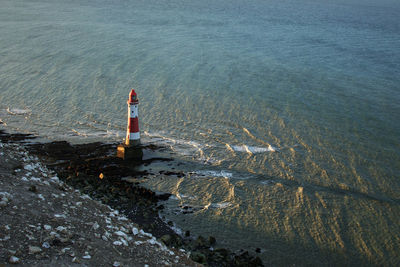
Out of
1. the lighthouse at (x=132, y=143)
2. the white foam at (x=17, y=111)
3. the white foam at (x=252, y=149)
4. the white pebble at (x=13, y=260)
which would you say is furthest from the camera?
the white foam at (x=17, y=111)

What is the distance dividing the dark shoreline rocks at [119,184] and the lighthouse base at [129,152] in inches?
6.2

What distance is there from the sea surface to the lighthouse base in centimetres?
131

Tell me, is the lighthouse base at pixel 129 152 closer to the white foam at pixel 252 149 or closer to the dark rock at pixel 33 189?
the white foam at pixel 252 149

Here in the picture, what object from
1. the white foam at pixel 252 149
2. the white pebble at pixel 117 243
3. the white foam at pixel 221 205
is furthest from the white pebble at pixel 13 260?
the white foam at pixel 252 149

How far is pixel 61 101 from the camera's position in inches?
698

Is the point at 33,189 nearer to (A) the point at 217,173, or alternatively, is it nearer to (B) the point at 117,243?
(B) the point at 117,243

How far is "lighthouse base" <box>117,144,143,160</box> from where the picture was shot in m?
12.0

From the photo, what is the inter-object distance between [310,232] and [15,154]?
→ 747 centimetres

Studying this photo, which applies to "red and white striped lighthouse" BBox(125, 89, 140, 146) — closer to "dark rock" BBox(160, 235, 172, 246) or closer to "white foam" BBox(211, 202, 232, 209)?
"white foam" BBox(211, 202, 232, 209)

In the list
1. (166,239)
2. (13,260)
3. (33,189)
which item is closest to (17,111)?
(33,189)

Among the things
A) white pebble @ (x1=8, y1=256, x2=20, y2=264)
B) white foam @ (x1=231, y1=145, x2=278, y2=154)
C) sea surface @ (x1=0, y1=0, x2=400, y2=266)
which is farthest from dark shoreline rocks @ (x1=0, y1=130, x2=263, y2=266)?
white pebble @ (x1=8, y1=256, x2=20, y2=264)

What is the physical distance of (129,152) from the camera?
12.0m

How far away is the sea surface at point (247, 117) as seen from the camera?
9.67 m

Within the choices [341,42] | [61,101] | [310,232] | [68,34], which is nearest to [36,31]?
[68,34]
